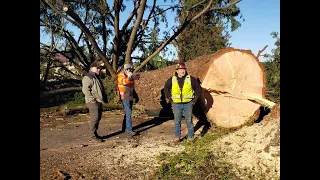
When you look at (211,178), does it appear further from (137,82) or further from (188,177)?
(137,82)

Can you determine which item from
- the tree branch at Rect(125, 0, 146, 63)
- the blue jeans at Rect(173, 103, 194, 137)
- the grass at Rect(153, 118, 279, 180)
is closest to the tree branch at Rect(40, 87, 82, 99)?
the tree branch at Rect(125, 0, 146, 63)

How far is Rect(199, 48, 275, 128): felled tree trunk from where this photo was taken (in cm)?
689

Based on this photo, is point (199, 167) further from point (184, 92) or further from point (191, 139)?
point (184, 92)

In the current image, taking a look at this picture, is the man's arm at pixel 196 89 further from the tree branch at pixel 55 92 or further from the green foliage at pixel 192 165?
the tree branch at pixel 55 92

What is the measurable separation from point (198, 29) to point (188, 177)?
61.6 feet

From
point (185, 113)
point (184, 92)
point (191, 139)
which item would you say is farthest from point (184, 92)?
point (191, 139)

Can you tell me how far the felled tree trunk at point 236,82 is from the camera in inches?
271

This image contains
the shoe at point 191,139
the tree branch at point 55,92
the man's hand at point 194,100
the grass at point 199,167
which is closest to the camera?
the grass at point 199,167

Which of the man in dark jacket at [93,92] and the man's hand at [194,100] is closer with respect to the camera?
the man's hand at [194,100]

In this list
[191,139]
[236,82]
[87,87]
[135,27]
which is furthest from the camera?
[135,27]

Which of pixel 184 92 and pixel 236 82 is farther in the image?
pixel 236 82

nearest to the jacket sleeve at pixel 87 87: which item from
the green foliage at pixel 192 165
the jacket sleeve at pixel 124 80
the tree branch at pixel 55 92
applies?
the jacket sleeve at pixel 124 80

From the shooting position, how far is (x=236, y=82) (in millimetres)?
6883
